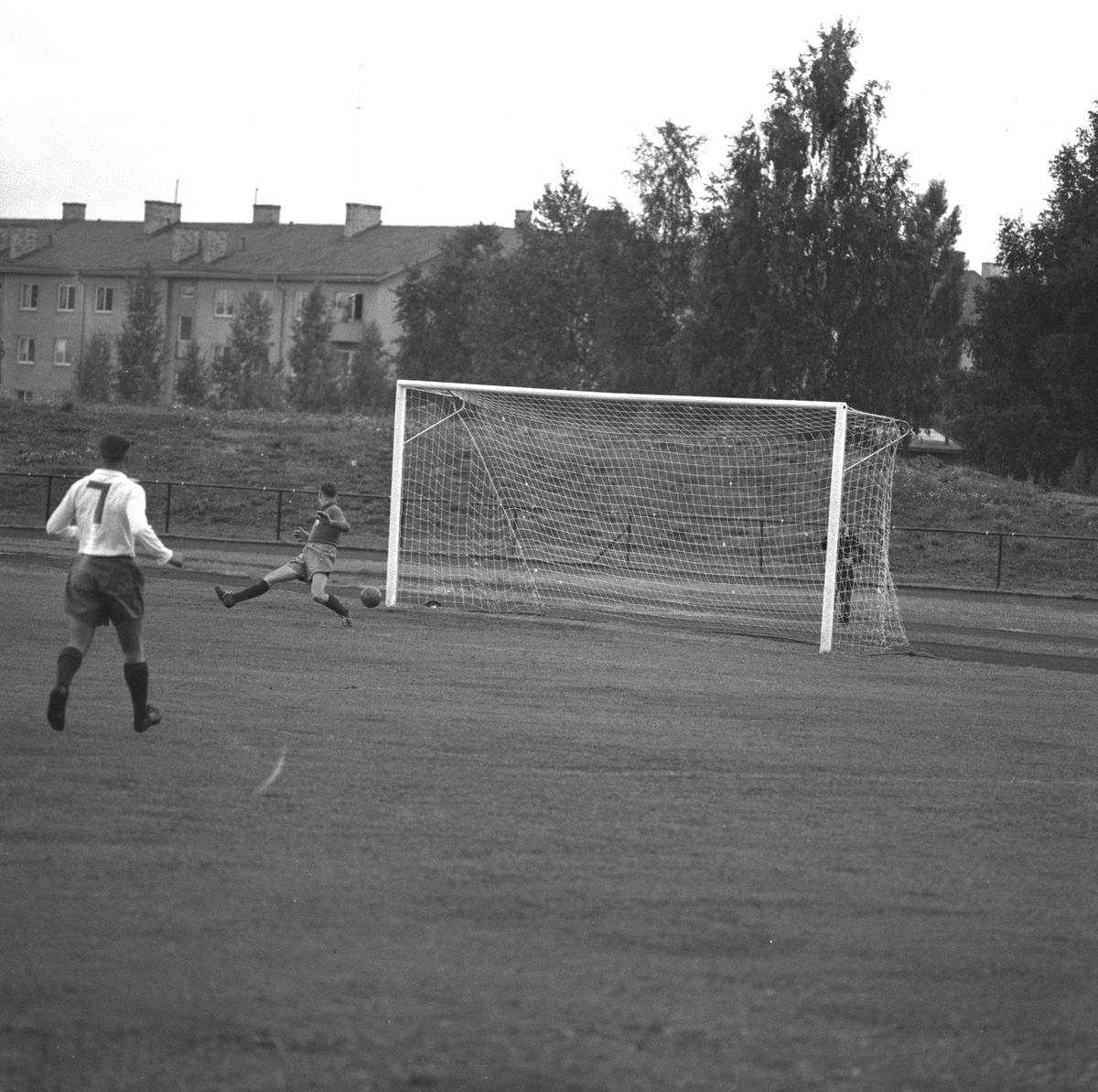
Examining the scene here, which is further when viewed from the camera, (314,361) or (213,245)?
(213,245)

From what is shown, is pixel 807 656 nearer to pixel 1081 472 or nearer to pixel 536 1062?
pixel 536 1062

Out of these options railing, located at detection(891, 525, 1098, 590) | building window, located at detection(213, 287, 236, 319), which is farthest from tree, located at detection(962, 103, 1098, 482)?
building window, located at detection(213, 287, 236, 319)

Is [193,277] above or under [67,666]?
above

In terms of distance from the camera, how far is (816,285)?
48.3m

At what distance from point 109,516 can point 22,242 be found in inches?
3385

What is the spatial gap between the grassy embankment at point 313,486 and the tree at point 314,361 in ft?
85.2

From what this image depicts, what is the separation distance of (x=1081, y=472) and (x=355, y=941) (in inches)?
1531

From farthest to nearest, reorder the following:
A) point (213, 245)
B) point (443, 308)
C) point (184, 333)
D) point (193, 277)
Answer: point (184, 333), point (213, 245), point (193, 277), point (443, 308)

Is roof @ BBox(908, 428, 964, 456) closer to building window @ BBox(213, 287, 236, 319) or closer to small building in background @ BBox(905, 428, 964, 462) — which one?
small building in background @ BBox(905, 428, 964, 462)

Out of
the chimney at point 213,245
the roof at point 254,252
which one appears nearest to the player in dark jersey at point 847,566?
the roof at point 254,252

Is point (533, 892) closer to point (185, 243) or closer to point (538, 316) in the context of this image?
point (538, 316)

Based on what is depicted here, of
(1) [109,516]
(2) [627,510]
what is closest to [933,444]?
→ (2) [627,510]

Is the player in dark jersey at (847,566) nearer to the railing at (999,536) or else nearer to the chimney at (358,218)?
the railing at (999,536)

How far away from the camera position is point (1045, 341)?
46.3 m
